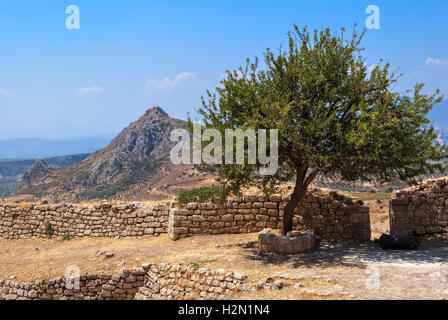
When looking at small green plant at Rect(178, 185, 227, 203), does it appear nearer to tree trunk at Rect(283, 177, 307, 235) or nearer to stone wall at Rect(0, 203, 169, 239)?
stone wall at Rect(0, 203, 169, 239)

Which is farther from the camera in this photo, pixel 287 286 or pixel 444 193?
pixel 444 193

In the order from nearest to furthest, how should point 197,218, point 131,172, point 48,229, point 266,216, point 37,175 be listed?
1. point 266,216
2. point 197,218
3. point 48,229
4. point 131,172
5. point 37,175

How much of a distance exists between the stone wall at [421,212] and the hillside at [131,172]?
38738 millimetres

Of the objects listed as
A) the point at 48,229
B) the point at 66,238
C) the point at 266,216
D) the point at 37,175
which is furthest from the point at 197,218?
the point at 37,175

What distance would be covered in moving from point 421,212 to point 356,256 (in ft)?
13.5

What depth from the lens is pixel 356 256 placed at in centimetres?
1310

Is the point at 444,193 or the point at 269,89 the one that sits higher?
the point at 269,89

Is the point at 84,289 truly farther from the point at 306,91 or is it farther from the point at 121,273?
the point at 306,91

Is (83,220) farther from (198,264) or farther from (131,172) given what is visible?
(131,172)

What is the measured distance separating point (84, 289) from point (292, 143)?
855 cm

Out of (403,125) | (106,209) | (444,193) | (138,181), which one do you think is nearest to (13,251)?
(106,209)

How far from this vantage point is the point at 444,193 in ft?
50.1

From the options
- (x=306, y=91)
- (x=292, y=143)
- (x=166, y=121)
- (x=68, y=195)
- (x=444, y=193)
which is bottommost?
(x=68, y=195)
